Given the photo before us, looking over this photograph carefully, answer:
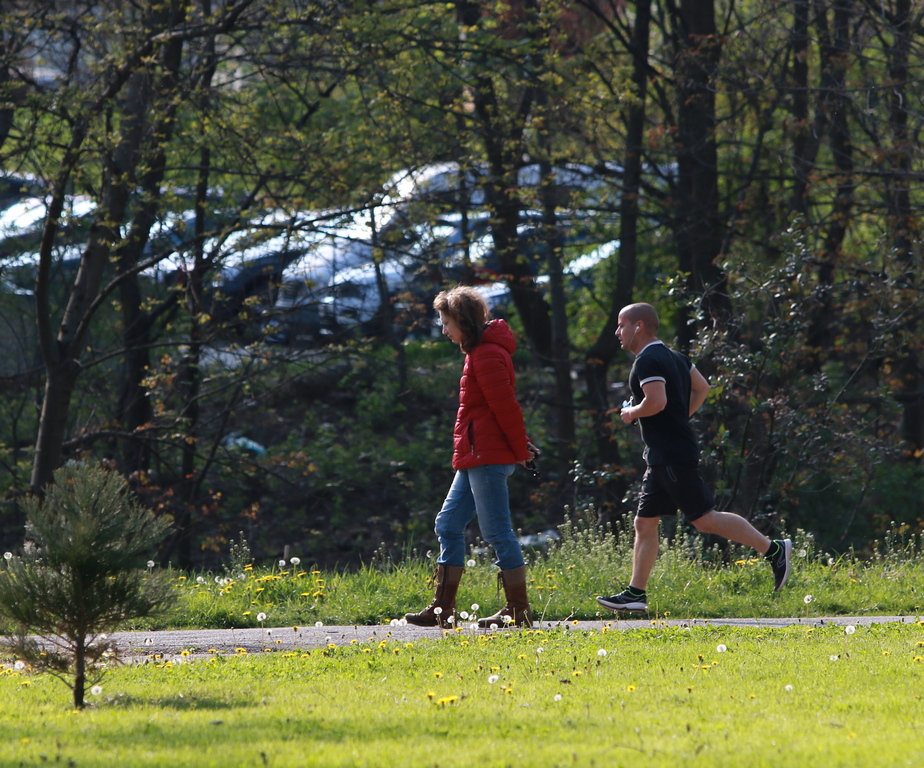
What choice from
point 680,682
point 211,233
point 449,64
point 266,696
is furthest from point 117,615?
point 449,64

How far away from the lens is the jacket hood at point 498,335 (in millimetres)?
6375

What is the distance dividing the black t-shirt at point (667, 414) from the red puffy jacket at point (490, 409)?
787 mm

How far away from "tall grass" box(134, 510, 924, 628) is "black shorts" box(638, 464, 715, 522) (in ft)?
2.73

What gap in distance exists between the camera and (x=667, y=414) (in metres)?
6.52

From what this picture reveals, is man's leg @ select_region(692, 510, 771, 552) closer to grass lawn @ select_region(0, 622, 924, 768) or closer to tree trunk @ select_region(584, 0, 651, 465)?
grass lawn @ select_region(0, 622, 924, 768)

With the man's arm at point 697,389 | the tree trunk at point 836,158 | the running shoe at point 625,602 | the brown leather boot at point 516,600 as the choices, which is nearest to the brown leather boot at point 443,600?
the brown leather boot at point 516,600

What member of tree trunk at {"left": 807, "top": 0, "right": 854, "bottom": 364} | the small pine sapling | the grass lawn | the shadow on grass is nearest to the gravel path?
the grass lawn

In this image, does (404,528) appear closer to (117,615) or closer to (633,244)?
(633,244)

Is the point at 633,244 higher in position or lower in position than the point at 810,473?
higher

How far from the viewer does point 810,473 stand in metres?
10.7

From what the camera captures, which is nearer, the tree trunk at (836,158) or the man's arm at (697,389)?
the man's arm at (697,389)

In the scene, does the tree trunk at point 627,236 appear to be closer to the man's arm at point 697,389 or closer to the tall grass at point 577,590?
the tall grass at point 577,590

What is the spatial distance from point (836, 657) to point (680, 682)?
942mm

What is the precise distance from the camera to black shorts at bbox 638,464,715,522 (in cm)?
645
